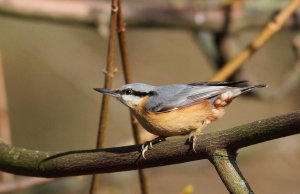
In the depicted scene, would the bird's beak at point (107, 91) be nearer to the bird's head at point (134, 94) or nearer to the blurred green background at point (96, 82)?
the bird's head at point (134, 94)

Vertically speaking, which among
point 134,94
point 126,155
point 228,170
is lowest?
point 228,170

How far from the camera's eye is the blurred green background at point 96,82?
4.21 metres

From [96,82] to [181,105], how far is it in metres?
1.90

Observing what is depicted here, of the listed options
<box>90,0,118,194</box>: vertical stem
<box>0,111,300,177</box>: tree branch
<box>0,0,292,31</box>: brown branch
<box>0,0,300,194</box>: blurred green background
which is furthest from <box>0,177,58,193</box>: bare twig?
<box>0,0,300,194</box>: blurred green background

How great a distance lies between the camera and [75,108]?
5117 millimetres

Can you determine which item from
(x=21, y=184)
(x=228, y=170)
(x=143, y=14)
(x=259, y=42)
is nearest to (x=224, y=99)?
(x=259, y=42)

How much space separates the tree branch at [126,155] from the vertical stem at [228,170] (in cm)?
2

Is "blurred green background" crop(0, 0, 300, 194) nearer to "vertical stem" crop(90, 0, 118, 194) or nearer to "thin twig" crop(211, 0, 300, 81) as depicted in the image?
"thin twig" crop(211, 0, 300, 81)

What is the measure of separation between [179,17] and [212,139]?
1.81m

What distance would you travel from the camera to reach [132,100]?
91.0 inches

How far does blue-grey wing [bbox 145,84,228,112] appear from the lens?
2.21 metres

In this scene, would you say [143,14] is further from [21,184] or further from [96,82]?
[21,184]

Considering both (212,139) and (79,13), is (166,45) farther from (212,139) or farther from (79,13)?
(212,139)

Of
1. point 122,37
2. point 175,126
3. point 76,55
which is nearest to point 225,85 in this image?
point 175,126
